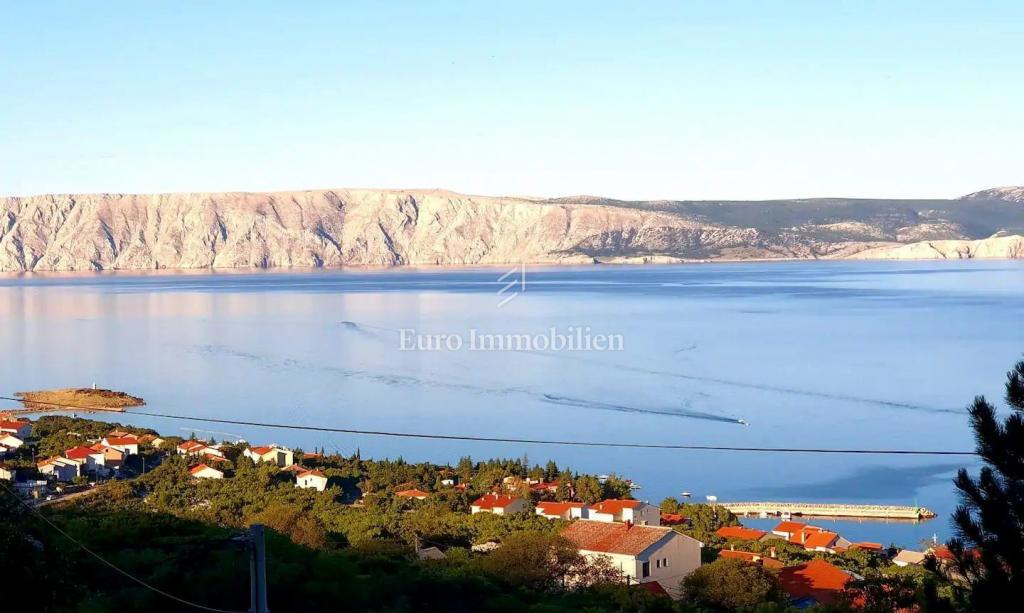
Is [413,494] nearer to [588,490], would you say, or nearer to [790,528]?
[588,490]

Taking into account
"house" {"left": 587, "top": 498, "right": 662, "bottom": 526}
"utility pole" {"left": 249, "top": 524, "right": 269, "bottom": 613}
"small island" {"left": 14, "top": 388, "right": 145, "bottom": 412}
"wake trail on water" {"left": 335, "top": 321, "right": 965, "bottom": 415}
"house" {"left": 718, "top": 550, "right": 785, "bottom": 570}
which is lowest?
"small island" {"left": 14, "top": 388, "right": 145, "bottom": 412}

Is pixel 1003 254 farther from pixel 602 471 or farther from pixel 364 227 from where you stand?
pixel 602 471

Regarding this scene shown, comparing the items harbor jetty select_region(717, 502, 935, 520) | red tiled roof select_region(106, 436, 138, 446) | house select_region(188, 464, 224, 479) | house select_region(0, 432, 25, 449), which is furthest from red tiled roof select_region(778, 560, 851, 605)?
house select_region(0, 432, 25, 449)

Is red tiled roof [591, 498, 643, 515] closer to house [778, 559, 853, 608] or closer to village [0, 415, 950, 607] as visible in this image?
village [0, 415, 950, 607]

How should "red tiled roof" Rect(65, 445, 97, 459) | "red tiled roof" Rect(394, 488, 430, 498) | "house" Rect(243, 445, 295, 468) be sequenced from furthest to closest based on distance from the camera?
"red tiled roof" Rect(65, 445, 97, 459), "house" Rect(243, 445, 295, 468), "red tiled roof" Rect(394, 488, 430, 498)

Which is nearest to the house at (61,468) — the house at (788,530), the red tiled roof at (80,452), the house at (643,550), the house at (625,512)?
the red tiled roof at (80,452)

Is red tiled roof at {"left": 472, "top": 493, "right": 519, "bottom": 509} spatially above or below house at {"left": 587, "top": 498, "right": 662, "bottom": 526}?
below

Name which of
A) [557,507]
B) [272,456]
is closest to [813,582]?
[557,507]

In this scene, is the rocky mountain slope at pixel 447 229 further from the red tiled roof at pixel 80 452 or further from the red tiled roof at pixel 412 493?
the red tiled roof at pixel 412 493
